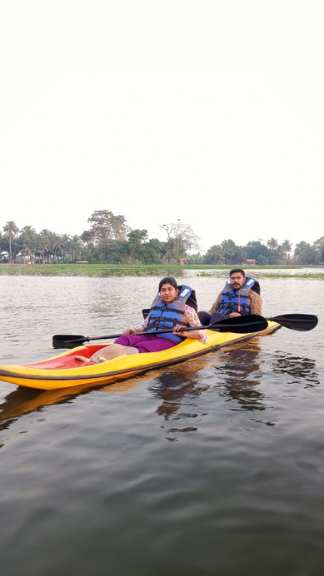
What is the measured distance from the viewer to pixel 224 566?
6.77ft

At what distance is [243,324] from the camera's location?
6.56 meters

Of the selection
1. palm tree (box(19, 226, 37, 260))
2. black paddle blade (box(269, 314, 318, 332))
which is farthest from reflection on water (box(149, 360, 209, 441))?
palm tree (box(19, 226, 37, 260))

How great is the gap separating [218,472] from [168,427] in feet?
2.69

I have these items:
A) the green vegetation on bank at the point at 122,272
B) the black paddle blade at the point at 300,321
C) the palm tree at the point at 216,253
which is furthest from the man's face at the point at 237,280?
the palm tree at the point at 216,253

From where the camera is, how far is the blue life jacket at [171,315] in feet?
19.3

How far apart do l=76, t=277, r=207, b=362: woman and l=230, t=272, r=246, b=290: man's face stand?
165 cm

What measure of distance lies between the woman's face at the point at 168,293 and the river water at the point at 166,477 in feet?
3.23

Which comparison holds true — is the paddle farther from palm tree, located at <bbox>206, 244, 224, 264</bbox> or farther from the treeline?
palm tree, located at <bbox>206, 244, 224, 264</bbox>

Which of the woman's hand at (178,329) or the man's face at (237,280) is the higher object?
the man's face at (237,280)

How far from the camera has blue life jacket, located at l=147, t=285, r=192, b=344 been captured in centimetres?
587

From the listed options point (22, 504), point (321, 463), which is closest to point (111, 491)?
point (22, 504)

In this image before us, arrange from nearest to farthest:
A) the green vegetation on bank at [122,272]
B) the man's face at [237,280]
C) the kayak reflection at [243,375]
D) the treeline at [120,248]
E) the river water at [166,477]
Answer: the river water at [166,477], the kayak reflection at [243,375], the man's face at [237,280], the green vegetation on bank at [122,272], the treeline at [120,248]

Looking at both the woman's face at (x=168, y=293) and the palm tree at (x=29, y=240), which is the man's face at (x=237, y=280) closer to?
the woman's face at (x=168, y=293)

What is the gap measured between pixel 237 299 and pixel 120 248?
161 feet
